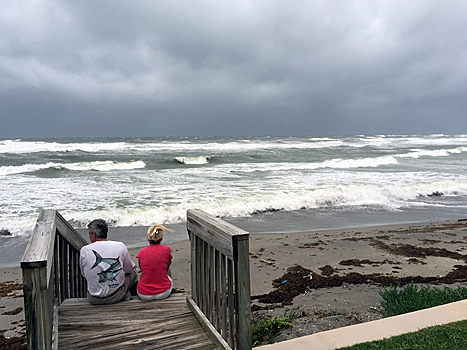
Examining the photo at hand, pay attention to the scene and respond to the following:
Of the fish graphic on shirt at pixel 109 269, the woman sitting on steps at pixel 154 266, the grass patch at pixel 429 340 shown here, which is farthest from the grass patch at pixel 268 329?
the fish graphic on shirt at pixel 109 269

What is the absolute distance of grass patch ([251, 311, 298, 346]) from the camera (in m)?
3.81

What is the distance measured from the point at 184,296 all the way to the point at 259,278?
7.86 feet

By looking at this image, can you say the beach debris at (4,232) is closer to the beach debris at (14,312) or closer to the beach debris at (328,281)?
the beach debris at (14,312)

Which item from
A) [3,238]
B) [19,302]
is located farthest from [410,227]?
[3,238]

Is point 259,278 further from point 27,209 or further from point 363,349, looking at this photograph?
point 27,209

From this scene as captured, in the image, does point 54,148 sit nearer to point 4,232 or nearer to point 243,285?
point 4,232

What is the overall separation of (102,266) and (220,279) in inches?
53.3

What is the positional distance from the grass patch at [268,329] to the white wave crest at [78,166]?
25.1 meters

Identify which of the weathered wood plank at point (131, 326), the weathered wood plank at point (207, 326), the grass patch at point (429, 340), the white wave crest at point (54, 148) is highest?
the white wave crest at point (54, 148)

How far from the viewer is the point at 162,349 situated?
2.92 meters

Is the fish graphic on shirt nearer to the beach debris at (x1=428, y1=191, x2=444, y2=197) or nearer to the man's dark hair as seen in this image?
the man's dark hair

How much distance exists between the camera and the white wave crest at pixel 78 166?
25406 mm

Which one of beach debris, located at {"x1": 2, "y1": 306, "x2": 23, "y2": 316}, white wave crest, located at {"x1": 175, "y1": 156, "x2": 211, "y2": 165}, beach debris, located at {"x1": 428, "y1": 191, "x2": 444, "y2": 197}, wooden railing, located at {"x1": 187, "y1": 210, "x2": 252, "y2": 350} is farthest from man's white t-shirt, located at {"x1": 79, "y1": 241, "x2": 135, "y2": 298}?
white wave crest, located at {"x1": 175, "y1": 156, "x2": 211, "y2": 165}

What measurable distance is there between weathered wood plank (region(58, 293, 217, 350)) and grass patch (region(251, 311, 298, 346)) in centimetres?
84
